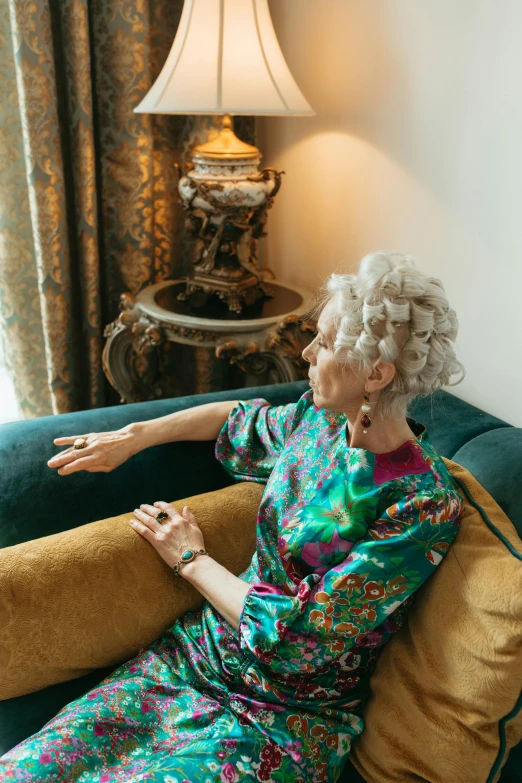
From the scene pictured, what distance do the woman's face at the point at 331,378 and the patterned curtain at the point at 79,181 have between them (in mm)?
1331

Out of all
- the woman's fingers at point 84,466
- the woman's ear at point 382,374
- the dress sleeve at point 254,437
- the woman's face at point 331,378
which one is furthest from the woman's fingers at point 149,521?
the woman's ear at point 382,374

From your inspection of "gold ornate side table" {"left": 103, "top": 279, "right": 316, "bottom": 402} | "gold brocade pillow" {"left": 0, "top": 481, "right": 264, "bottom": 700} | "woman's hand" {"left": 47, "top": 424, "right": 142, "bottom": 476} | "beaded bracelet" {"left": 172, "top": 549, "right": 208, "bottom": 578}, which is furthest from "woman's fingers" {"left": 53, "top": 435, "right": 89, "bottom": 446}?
"gold ornate side table" {"left": 103, "top": 279, "right": 316, "bottom": 402}

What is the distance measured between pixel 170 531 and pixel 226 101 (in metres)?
1.10

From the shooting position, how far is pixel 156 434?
149 cm

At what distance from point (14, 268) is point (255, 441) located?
131cm

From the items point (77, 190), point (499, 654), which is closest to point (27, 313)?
point (77, 190)

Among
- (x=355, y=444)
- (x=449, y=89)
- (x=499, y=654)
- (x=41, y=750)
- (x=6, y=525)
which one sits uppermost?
(x=449, y=89)

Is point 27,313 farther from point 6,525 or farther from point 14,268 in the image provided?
point 6,525

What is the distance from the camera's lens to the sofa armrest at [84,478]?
1.40 meters

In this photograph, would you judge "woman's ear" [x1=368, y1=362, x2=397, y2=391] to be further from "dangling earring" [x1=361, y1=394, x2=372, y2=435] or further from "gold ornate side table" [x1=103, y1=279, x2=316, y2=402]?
"gold ornate side table" [x1=103, y1=279, x2=316, y2=402]

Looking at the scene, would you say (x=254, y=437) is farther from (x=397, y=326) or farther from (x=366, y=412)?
(x=397, y=326)

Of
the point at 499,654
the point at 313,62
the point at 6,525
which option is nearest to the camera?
the point at 499,654

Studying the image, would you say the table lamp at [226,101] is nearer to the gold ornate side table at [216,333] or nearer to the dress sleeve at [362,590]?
the gold ornate side table at [216,333]

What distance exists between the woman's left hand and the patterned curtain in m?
1.20
